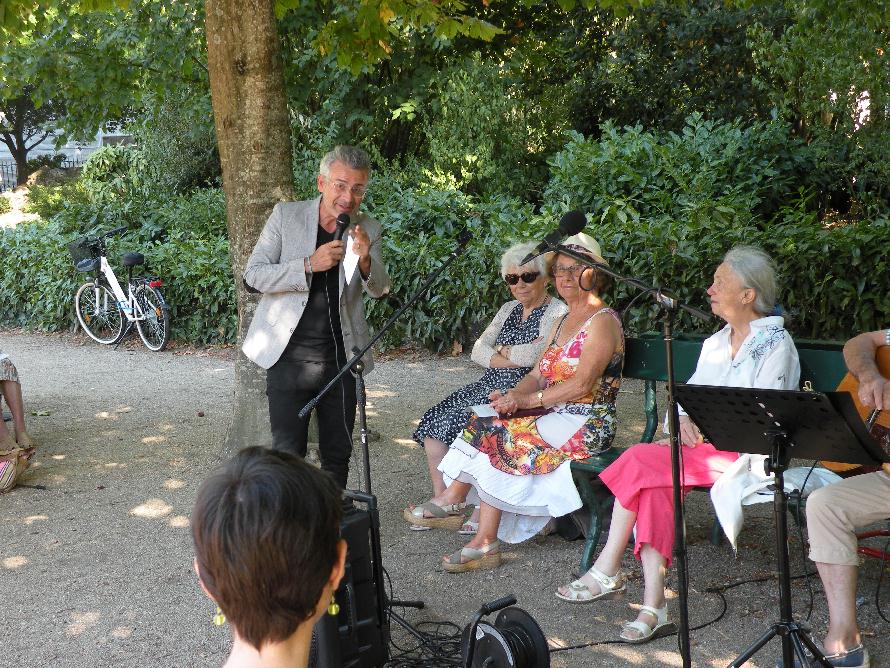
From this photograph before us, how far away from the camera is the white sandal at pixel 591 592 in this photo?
13.8 ft

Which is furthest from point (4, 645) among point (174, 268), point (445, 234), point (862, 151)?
point (862, 151)

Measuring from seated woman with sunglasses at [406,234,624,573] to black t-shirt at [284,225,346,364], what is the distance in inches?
35.1

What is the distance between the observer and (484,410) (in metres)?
5.19

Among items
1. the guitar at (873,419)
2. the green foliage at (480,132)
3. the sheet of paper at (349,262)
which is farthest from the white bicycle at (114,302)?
the guitar at (873,419)

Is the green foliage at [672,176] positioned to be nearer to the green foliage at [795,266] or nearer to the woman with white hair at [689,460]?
the green foliage at [795,266]

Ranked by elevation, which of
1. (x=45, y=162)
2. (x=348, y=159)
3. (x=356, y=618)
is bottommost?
(x=356, y=618)

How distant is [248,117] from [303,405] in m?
2.13

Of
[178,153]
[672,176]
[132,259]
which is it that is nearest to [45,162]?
[178,153]

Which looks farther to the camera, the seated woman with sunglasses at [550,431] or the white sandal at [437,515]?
the white sandal at [437,515]

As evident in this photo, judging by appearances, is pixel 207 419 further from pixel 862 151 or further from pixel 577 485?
pixel 862 151

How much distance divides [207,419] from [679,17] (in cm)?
1172

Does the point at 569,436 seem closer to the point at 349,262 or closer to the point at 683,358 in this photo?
the point at 683,358

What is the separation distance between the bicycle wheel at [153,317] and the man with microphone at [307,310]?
7209mm

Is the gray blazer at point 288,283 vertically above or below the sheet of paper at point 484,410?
above
